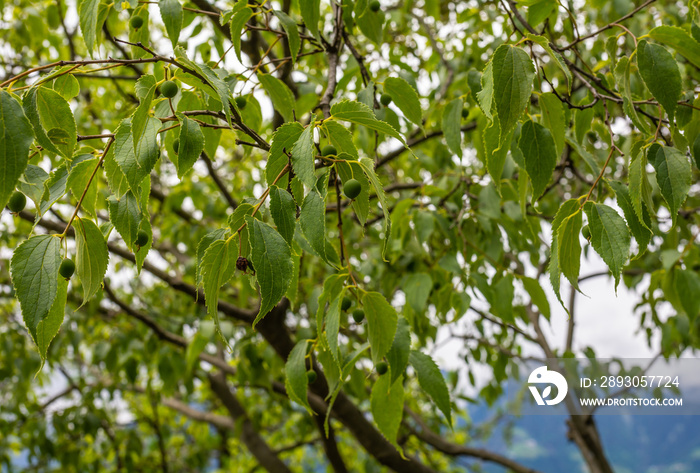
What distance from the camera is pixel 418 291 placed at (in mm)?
1607

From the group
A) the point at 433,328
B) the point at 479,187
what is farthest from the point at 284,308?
the point at 479,187

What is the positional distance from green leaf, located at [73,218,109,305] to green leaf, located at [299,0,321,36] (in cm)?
59

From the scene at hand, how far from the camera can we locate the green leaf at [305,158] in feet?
2.41

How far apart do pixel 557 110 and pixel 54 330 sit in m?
0.88

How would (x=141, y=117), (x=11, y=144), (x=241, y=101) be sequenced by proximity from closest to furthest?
1. (x=11, y=144)
2. (x=141, y=117)
3. (x=241, y=101)

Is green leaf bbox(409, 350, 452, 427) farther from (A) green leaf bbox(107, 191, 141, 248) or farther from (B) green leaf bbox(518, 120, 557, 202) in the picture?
(A) green leaf bbox(107, 191, 141, 248)

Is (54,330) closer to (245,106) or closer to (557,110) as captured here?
(245,106)

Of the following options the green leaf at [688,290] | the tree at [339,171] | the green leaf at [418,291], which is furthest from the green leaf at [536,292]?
the green leaf at [688,290]

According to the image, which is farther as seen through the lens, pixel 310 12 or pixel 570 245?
pixel 310 12

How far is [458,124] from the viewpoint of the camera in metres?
1.37

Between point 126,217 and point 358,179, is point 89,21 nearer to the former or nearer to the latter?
point 126,217

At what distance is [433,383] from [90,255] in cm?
65

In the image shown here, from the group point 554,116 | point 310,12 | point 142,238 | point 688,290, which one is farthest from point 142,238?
point 688,290

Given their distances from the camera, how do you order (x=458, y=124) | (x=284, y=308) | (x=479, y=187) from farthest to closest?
(x=284, y=308), (x=479, y=187), (x=458, y=124)
